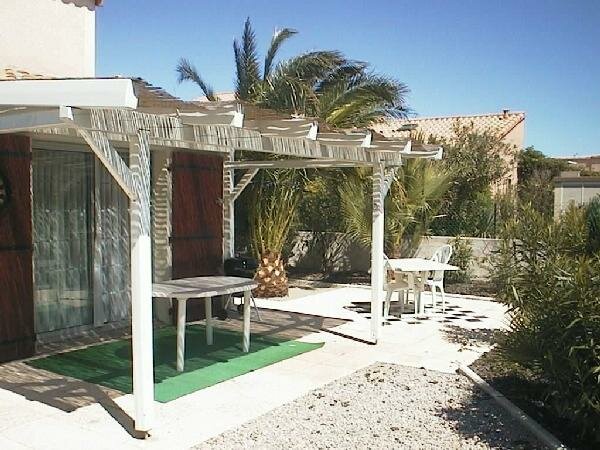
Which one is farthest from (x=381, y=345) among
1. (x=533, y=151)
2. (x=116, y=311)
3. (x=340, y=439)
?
(x=533, y=151)

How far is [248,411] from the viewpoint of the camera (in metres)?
5.48

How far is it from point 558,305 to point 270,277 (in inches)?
324

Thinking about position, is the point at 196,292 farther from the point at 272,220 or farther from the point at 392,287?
the point at 272,220

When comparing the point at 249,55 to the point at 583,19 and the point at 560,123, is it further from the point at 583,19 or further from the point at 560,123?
the point at 560,123

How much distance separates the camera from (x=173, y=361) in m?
7.02

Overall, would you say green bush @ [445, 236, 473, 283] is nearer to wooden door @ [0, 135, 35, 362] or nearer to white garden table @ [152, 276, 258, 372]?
white garden table @ [152, 276, 258, 372]

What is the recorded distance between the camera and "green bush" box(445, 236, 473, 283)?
1393 centimetres

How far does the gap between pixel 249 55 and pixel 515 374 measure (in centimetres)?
872

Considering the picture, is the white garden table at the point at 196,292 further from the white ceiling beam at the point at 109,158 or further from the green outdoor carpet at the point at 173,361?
the white ceiling beam at the point at 109,158

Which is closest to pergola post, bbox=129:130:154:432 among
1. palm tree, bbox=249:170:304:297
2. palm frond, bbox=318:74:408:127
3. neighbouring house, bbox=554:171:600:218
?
palm tree, bbox=249:170:304:297

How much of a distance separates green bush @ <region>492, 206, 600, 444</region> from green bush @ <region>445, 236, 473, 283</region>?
854 centimetres

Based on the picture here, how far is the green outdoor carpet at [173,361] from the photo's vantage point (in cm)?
624

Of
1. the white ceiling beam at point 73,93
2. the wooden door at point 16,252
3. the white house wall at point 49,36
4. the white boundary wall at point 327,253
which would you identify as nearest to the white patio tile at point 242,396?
the wooden door at point 16,252

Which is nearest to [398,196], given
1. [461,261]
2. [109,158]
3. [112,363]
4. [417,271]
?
[461,261]
